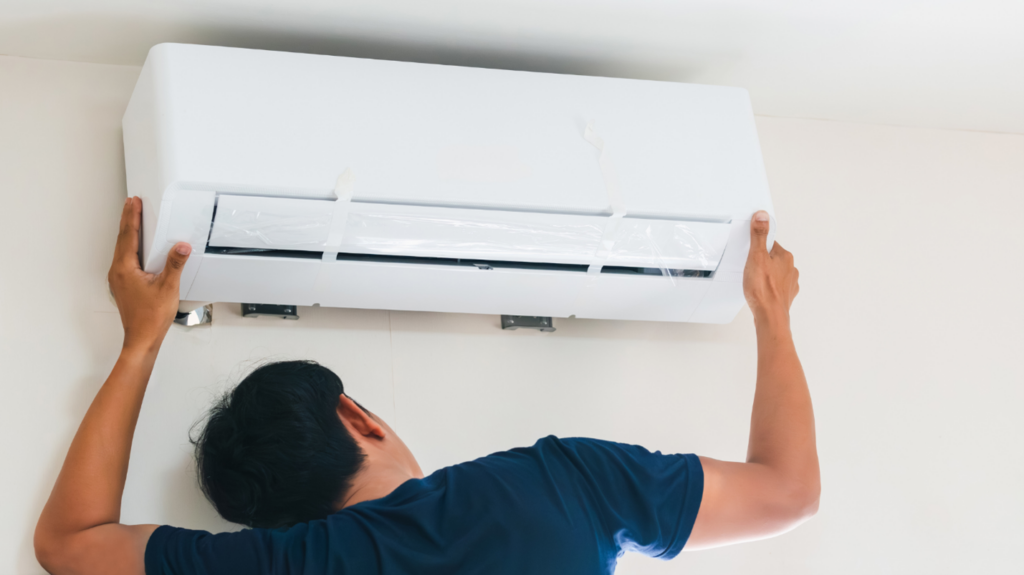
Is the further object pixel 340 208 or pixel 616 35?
pixel 616 35

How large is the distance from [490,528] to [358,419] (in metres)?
0.30

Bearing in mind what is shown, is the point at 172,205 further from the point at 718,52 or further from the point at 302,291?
the point at 718,52

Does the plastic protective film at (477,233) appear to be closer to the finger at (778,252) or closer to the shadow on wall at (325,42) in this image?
the finger at (778,252)

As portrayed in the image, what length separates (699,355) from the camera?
1500mm

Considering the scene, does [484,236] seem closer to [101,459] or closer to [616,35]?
[616,35]

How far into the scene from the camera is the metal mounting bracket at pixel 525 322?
1.41 m

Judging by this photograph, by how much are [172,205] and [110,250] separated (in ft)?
0.94

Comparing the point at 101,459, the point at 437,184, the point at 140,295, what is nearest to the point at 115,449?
the point at 101,459

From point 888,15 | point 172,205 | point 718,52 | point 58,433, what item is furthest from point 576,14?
point 58,433

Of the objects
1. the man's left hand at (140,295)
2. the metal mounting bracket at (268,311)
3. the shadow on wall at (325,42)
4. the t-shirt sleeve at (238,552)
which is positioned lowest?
the t-shirt sleeve at (238,552)

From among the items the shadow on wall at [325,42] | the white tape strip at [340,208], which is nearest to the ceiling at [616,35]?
the shadow on wall at [325,42]

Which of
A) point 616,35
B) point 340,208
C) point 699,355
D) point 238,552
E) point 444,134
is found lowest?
point 238,552

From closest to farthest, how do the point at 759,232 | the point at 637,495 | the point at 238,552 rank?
the point at 238,552
the point at 637,495
the point at 759,232

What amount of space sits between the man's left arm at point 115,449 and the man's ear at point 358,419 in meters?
0.27
